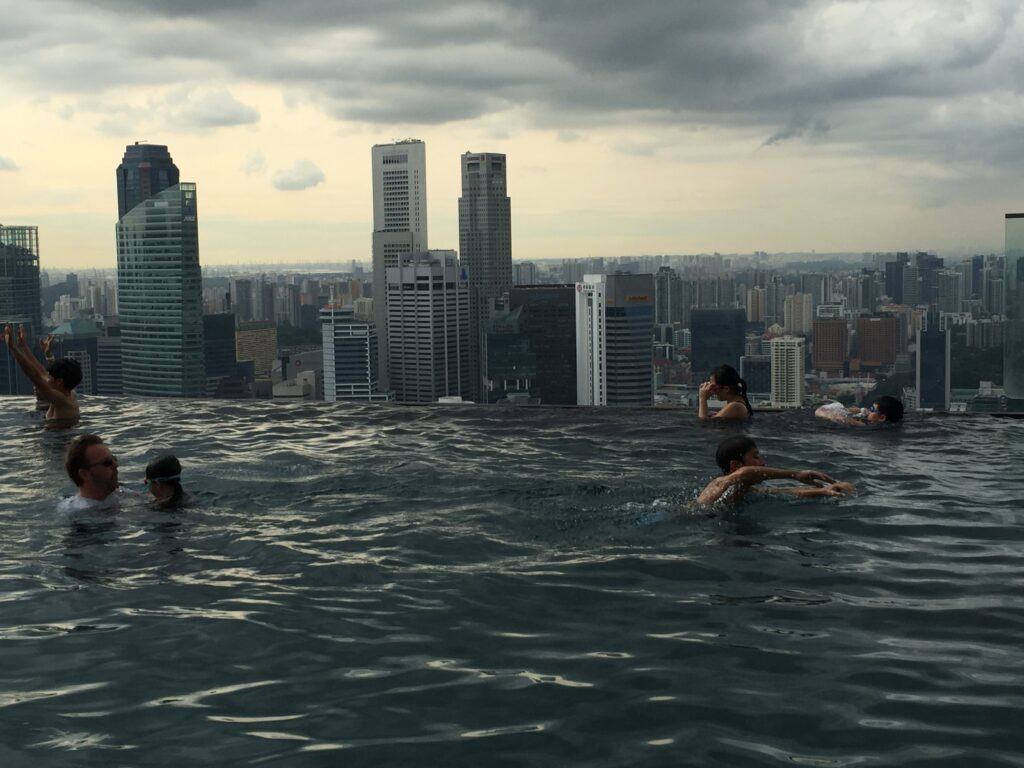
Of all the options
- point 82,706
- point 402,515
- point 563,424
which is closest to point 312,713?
point 82,706

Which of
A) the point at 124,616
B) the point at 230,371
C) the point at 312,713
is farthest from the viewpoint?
the point at 230,371

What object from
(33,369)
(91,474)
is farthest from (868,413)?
(33,369)

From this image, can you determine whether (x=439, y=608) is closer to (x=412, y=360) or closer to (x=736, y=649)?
(x=736, y=649)

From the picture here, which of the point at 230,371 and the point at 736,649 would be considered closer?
the point at 736,649

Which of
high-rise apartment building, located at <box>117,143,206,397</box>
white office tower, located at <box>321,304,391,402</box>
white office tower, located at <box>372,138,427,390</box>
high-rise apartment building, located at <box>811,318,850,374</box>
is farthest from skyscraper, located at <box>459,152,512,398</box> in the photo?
high-rise apartment building, located at <box>811,318,850,374</box>

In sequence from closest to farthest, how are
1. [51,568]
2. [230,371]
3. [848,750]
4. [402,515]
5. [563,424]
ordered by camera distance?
[848,750], [51,568], [402,515], [563,424], [230,371]

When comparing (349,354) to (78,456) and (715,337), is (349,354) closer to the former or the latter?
(715,337)

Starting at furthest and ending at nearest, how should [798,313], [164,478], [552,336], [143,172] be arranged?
[143,172] < [552,336] < [798,313] < [164,478]
